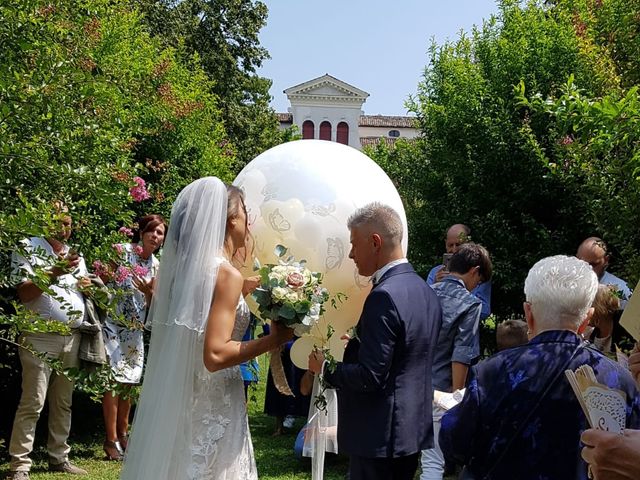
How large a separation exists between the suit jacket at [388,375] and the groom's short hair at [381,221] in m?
0.19

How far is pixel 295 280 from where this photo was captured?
4.05 metres

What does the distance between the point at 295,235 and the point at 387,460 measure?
4.81 feet

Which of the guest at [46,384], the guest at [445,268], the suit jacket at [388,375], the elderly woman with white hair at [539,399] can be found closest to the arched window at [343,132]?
the guest at [445,268]

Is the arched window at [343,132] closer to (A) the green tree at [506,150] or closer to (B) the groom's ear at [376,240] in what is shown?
(A) the green tree at [506,150]

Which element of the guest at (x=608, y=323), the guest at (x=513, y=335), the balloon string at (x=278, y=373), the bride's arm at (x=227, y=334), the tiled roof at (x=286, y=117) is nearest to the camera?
the bride's arm at (x=227, y=334)

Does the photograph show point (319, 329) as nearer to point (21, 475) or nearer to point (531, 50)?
point (21, 475)

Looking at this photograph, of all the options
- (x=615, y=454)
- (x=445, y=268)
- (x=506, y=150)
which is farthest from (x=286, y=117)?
(x=615, y=454)

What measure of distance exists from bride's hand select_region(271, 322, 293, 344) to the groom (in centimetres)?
44

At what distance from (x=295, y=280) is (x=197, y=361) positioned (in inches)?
27.7

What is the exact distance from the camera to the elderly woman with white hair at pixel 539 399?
3104 millimetres

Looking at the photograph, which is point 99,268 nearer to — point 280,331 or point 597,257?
point 280,331

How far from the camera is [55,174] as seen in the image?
13.4 feet

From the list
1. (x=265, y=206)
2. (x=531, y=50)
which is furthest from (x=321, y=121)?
(x=265, y=206)

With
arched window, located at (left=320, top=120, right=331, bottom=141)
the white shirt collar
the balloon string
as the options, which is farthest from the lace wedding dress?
arched window, located at (left=320, top=120, right=331, bottom=141)
